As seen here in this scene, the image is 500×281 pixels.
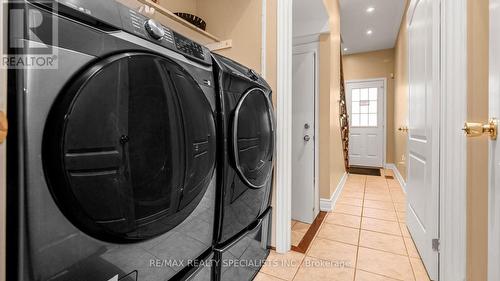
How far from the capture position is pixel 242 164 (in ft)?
3.57

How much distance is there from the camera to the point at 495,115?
2.14 ft

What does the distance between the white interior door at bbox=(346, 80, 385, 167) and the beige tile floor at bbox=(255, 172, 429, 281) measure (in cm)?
305

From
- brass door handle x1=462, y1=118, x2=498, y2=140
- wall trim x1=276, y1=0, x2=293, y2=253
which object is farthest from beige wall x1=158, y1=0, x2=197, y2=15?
brass door handle x1=462, y1=118, x2=498, y2=140

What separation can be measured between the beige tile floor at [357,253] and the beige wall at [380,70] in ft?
10.3

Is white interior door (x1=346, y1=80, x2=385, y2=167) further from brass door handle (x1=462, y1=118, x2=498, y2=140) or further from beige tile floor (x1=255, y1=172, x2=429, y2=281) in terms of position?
brass door handle (x1=462, y1=118, x2=498, y2=140)

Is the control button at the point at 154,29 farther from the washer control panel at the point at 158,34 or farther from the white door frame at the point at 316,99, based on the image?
the white door frame at the point at 316,99

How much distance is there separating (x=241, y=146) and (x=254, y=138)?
141 millimetres

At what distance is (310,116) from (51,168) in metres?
2.09

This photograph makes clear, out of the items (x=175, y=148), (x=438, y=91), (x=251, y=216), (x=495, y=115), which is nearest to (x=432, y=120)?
(x=438, y=91)

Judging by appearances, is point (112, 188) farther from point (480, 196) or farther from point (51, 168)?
point (480, 196)

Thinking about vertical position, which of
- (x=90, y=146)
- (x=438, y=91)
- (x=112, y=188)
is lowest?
(x=112, y=188)

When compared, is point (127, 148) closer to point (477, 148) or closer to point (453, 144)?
point (477, 148)

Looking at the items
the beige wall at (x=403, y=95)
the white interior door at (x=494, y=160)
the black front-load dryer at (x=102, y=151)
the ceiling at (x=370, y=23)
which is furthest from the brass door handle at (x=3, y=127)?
the ceiling at (x=370, y=23)

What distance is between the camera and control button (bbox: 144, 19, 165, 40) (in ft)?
2.30
